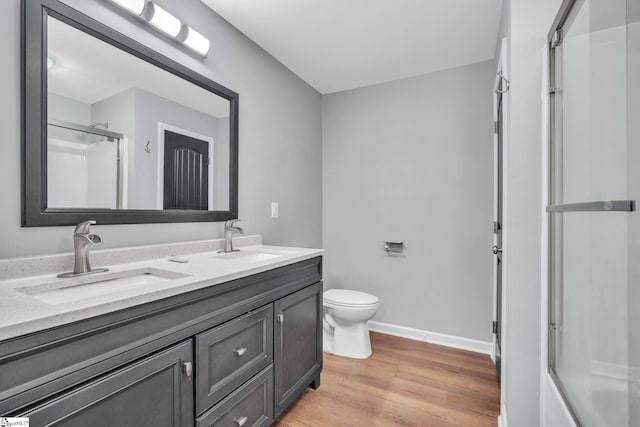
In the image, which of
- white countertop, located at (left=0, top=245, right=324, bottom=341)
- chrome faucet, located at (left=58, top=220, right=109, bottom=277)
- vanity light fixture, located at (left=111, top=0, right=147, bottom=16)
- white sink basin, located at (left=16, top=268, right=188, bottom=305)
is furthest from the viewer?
vanity light fixture, located at (left=111, top=0, right=147, bottom=16)

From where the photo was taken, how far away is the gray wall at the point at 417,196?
7.83 ft

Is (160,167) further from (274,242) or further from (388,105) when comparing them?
(388,105)

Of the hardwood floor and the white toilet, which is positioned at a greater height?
the white toilet

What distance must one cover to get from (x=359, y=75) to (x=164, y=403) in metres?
2.62

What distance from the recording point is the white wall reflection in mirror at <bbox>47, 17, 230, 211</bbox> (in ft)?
3.82

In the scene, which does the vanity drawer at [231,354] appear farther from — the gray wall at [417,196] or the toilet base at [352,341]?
the gray wall at [417,196]

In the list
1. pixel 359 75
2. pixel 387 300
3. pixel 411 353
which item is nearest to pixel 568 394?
pixel 411 353

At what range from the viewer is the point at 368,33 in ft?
6.65

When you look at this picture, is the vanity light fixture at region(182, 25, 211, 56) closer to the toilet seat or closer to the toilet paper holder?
the toilet seat

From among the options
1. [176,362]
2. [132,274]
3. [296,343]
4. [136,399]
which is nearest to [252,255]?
[296,343]

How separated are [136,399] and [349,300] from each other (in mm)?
1611

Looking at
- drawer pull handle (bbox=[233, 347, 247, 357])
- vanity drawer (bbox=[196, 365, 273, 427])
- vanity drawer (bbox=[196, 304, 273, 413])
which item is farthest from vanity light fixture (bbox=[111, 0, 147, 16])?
vanity drawer (bbox=[196, 365, 273, 427])

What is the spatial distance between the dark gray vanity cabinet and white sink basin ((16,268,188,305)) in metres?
0.16

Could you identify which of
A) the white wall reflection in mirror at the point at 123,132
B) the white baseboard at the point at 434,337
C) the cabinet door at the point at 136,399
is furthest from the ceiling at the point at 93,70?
the white baseboard at the point at 434,337
